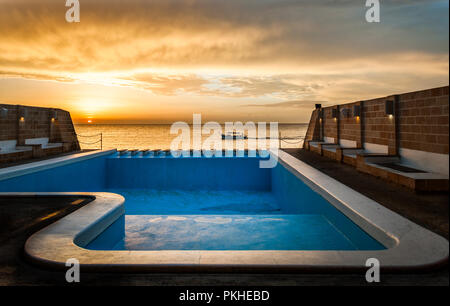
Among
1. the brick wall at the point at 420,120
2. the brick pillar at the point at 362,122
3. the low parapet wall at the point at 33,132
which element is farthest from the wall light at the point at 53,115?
the brick wall at the point at 420,120

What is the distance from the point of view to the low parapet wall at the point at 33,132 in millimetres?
7703

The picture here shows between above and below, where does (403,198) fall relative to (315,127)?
below

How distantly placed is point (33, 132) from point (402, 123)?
1078 cm

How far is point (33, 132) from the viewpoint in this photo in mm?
9016

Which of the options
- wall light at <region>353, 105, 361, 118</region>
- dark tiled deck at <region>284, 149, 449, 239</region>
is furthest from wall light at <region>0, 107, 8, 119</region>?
wall light at <region>353, 105, 361, 118</region>

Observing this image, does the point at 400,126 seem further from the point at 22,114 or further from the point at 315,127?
the point at 22,114

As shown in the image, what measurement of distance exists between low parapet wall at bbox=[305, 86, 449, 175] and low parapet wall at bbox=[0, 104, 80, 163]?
9.25 meters

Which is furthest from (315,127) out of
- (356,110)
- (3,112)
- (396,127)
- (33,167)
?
(3,112)

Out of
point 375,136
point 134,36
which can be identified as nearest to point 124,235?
point 134,36

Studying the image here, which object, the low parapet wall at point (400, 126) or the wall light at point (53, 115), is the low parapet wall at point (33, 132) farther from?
the low parapet wall at point (400, 126)

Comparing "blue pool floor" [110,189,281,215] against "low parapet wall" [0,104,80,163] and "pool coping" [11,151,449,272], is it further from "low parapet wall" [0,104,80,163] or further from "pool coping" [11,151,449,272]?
"pool coping" [11,151,449,272]

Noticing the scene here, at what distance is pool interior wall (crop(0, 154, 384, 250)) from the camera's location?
3059 millimetres

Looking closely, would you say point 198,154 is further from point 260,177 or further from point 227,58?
point 227,58

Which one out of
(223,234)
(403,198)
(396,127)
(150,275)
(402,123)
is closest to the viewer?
(150,275)
